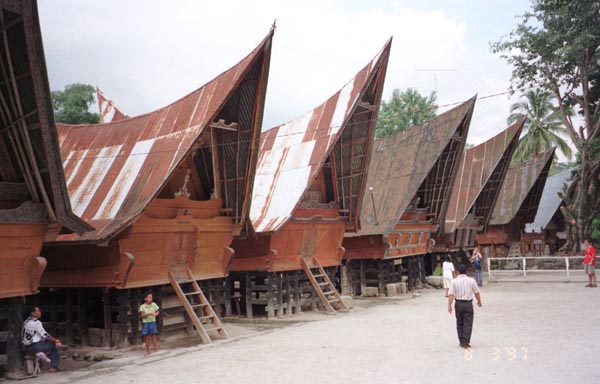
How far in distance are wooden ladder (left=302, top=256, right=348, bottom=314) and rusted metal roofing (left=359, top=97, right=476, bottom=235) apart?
14.4 feet

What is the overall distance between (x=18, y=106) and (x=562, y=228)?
43.7m

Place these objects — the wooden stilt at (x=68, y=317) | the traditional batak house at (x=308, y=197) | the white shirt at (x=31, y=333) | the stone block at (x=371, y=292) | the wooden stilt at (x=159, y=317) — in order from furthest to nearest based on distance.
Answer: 1. the stone block at (x=371, y=292)
2. the traditional batak house at (x=308, y=197)
3. the wooden stilt at (x=68, y=317)
4. the wooden stilt at (x=159, y=317)
5. the white shirt at (x=31, y=333)

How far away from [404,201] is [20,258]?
1639 centimetres

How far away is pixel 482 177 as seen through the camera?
30156 millimetres

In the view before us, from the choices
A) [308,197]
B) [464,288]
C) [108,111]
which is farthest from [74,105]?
[464,288]

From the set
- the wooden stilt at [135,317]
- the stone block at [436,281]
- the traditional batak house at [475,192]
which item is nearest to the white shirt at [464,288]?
the wooden stilt at [135,317]

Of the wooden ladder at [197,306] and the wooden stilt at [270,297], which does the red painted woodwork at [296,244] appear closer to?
the wooden stilt at [270,297]

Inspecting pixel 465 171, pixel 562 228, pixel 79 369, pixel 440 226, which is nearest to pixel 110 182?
pixel 79 369

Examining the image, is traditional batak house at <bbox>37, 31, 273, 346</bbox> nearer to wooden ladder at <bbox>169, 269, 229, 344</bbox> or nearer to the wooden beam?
wooden ladder at <bbox>169, 269, 229, 344</bbox>

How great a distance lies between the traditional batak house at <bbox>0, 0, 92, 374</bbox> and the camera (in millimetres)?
9227

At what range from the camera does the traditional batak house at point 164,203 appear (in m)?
12.4

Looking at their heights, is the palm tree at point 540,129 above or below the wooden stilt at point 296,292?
above

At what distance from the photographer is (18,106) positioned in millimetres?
9383

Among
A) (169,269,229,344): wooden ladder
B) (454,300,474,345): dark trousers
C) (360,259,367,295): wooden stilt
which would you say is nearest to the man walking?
(454,300,474,345): dark trousers
